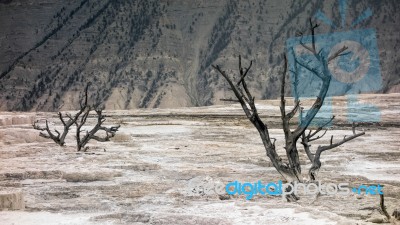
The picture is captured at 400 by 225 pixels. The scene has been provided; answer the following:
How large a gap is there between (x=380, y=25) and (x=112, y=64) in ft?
215

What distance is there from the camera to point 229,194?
14555mm

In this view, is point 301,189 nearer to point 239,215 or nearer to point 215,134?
point 239,215

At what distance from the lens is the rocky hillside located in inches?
5645

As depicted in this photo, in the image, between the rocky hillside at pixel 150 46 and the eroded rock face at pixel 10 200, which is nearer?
the eroded rock face at pixel 10 200

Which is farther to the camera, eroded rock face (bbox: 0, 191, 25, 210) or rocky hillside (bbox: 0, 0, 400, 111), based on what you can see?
rocky hillside (bbox: 0, 0, 400, 111)

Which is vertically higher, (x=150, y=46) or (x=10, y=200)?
(x=150, y=46)

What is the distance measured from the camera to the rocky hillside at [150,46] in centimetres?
14338

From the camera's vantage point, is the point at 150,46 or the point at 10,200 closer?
the point at 10,200

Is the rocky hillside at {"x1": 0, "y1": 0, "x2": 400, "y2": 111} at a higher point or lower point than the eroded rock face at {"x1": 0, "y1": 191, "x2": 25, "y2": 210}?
higher

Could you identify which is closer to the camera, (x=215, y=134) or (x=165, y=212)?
(x=165, y=212)

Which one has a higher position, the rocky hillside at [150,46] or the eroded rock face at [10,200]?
the rocky hillside at [150,46]

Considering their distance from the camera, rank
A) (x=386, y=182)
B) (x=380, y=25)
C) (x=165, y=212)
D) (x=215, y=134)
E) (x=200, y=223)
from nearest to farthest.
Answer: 1. (x=200, y=223)
2. (x=165, y=212)
3. (x=386, y=182)
4. (x=215, y=134)
5. (x=380, y=25)

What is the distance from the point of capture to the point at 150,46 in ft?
500

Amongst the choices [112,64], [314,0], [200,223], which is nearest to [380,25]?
[314,0]
